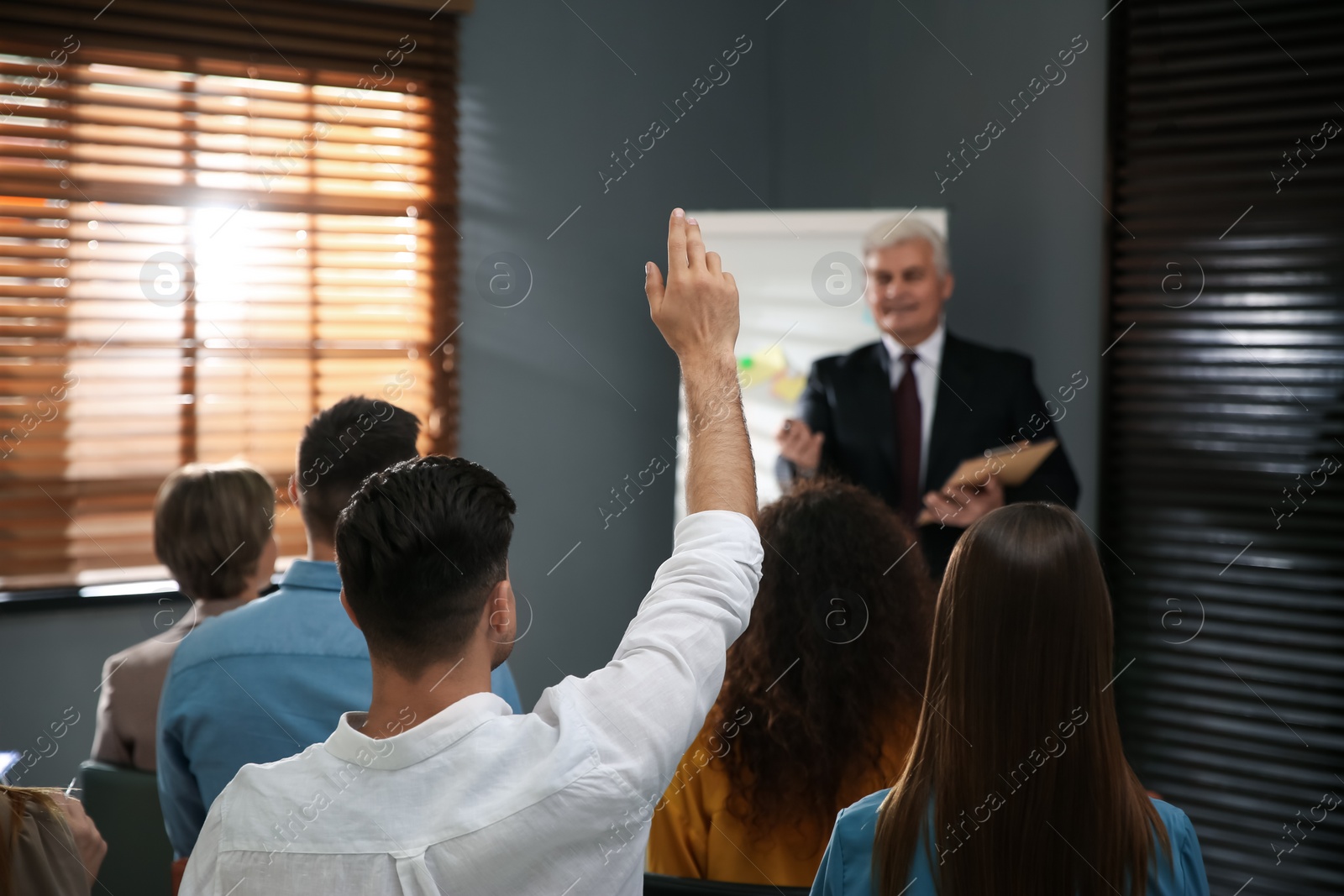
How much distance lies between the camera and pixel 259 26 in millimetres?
3533

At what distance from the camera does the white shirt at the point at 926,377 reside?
3293 millimetres

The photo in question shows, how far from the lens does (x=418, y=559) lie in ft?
2.88

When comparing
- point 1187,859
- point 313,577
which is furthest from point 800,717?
point 313,577

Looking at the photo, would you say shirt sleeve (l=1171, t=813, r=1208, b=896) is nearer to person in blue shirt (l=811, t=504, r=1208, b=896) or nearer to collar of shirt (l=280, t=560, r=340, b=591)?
person in blue shirt (l=811, t=504, r=1208, b=896)

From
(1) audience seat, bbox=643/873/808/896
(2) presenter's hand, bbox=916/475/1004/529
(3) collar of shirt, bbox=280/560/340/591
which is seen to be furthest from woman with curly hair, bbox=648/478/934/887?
(2) presenter's hand, bbox=916/475/1004/529

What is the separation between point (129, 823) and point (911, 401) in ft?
7.71

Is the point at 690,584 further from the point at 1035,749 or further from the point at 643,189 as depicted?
the point at 643,189

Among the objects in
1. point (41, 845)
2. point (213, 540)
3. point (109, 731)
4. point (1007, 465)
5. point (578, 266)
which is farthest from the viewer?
point (578, 266)

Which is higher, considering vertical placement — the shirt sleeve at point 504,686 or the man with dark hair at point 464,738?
the man with dark hair at point 464,738

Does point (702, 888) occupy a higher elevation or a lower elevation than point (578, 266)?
lower

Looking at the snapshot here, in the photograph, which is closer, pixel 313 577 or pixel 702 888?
pixel 702 888

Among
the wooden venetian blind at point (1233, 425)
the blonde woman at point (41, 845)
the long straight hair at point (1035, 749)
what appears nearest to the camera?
the long straight hair at point (1035, 749)

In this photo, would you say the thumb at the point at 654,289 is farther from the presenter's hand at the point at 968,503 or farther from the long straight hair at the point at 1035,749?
the presenter's hand at the point at 968,503

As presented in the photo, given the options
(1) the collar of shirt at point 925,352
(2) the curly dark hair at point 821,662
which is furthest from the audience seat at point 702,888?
(1) the collar of shirt at point 925,352
